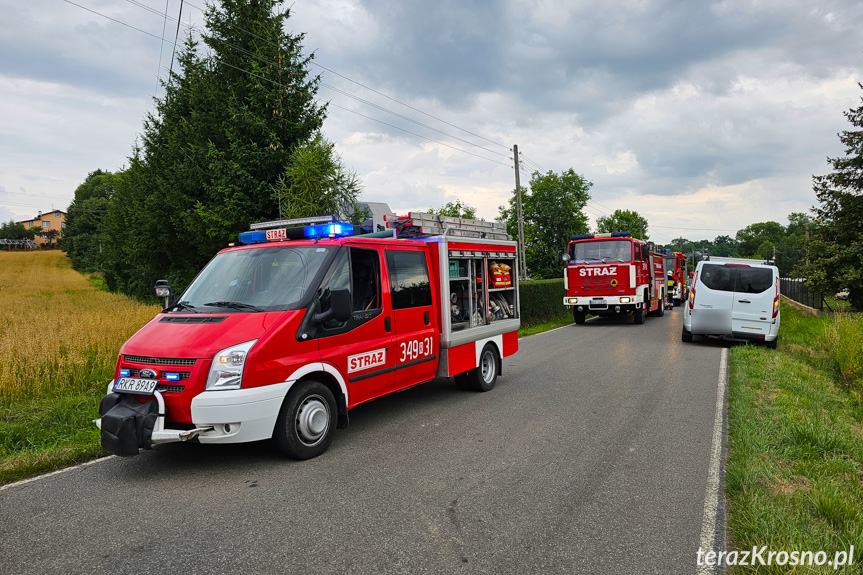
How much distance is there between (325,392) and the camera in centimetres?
524

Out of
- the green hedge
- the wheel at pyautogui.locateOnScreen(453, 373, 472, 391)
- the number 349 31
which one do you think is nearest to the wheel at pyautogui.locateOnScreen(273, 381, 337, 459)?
the number 349 31

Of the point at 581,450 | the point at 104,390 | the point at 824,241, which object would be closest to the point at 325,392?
the point at 581,450

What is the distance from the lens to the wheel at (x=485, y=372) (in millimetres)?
8086

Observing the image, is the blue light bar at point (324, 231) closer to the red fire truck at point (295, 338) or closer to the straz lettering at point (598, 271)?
the red fire truck at point (295, 338)

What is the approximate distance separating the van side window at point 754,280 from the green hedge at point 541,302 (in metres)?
7.72

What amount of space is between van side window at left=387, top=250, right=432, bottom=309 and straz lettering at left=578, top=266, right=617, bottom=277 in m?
12.9

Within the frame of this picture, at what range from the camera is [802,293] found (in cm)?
2983

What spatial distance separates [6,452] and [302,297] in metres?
3.35

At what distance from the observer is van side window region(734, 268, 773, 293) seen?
41.0 feet

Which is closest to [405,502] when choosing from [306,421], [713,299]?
[306,421]

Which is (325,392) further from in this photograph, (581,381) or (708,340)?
(708,340)

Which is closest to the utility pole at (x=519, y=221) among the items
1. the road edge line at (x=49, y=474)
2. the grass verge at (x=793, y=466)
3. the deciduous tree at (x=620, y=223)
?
the grass verge at (x=793, y=466)

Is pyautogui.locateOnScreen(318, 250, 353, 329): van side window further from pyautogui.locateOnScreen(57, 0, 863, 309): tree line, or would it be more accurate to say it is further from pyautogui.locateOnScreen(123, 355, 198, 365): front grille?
pyautogui.locateOnScreen(57, 0, 863, 309): tree line

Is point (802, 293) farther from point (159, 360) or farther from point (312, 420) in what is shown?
point (159, 360)
